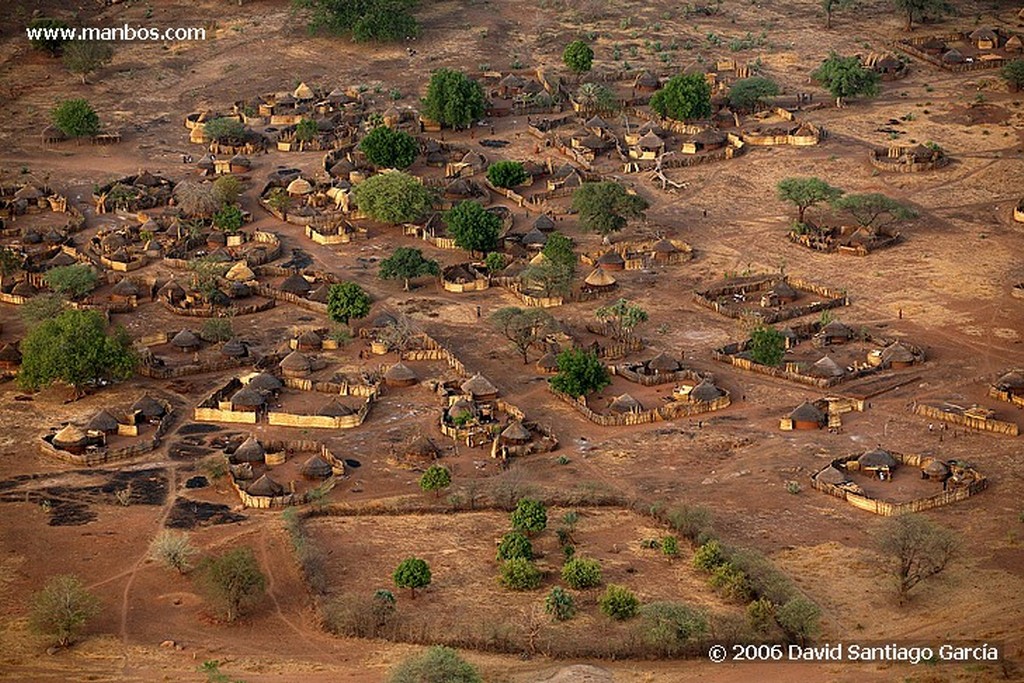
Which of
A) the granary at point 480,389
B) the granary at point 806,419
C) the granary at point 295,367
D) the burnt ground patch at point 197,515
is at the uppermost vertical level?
the granary at point 806,419

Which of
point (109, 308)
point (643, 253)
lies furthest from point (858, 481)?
point (109, 308)

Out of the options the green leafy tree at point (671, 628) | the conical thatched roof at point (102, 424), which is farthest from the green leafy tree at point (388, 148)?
the green leafy tree at point (671, 628)

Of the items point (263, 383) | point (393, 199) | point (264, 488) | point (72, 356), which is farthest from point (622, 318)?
point (72, 356)

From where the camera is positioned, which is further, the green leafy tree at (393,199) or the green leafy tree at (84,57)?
the green leafy tree at (84,57)

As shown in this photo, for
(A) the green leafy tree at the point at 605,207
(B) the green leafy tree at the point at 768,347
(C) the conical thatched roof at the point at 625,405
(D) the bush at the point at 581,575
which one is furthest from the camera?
(A) the green leafy tree at the point at 605,207

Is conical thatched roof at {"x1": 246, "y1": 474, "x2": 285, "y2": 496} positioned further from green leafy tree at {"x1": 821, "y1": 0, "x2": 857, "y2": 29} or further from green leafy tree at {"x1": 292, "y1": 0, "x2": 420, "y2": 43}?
green leafy tree at {"x1": 821, "y1": 0, "x2": 857, "y2": 29}

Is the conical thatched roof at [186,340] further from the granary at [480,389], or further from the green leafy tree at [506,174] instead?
the green leafy tree at [506,174]

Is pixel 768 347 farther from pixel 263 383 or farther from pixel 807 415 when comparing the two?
pixel 263 383
